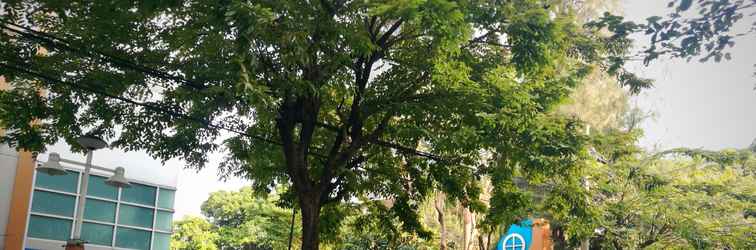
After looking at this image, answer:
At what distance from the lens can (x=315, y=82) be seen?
34.8 feet

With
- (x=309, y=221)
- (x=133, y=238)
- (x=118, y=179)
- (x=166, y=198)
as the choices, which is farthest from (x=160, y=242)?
(x=309, y=221)

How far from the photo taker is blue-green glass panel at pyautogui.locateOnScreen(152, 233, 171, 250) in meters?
20.3

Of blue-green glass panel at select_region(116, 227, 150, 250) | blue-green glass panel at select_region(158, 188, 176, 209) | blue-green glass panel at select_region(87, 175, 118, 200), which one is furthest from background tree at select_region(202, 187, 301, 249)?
blue-green glass panel at select_region(87, 175, 118, 200)

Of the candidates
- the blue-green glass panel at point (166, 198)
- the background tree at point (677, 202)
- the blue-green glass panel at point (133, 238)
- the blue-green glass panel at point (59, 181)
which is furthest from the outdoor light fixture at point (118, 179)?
the background tree at point (677, 202)

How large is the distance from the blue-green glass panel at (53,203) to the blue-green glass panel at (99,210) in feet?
1.49

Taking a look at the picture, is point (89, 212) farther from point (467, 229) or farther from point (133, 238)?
point (467, 229)

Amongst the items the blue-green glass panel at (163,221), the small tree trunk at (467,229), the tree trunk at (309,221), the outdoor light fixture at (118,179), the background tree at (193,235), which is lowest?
the tree trunk at (309,221)

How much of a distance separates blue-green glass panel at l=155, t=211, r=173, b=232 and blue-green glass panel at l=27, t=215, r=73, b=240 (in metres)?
2.62

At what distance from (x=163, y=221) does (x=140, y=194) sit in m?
1.14

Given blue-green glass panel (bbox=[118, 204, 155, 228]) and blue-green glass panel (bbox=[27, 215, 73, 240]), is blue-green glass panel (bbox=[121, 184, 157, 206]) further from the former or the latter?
blue-green glass panel (bbox=[27, 215, 73, 240])

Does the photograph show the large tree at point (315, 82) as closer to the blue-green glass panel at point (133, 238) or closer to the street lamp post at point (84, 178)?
the street lamp post at point (84, 178)

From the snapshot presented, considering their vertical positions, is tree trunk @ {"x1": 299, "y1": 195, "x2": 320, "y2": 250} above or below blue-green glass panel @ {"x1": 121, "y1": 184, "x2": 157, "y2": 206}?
below

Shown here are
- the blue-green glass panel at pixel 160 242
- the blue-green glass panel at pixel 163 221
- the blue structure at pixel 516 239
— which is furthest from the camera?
the blue structure at pixel 516 239

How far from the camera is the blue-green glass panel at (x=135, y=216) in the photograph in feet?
64.3
